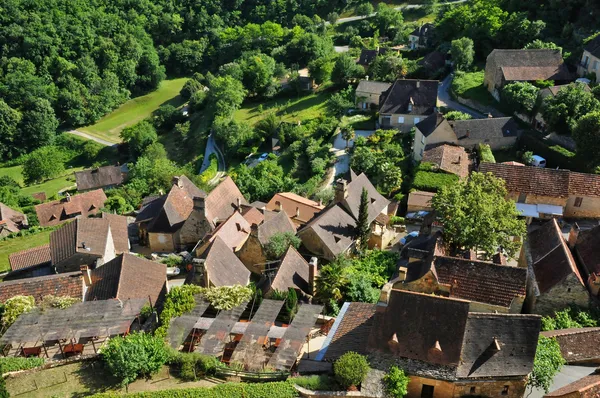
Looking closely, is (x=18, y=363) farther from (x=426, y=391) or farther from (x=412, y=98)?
(x=412, y=98)

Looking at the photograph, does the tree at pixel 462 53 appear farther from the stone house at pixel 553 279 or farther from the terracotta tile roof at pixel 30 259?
the terracotta tile roof at pixel 30 259

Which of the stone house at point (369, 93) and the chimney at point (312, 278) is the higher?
the chimney at point (312, 278)

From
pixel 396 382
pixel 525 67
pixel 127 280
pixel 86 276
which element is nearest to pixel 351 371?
pixel 396 382

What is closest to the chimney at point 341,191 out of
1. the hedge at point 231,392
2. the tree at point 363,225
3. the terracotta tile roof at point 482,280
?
the tree at point 363,225

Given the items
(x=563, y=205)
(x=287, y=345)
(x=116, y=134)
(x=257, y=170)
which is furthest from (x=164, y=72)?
(x=287, y=345)

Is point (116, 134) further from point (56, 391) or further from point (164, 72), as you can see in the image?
point (56, 391)

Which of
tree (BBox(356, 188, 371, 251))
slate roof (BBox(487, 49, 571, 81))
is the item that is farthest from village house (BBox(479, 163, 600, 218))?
slate roof (BBox(487, 49, 571, 81))

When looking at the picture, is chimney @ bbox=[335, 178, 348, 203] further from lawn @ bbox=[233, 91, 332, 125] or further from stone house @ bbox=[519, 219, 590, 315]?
lawn @ bbox=[233, 91, 332, 125]
